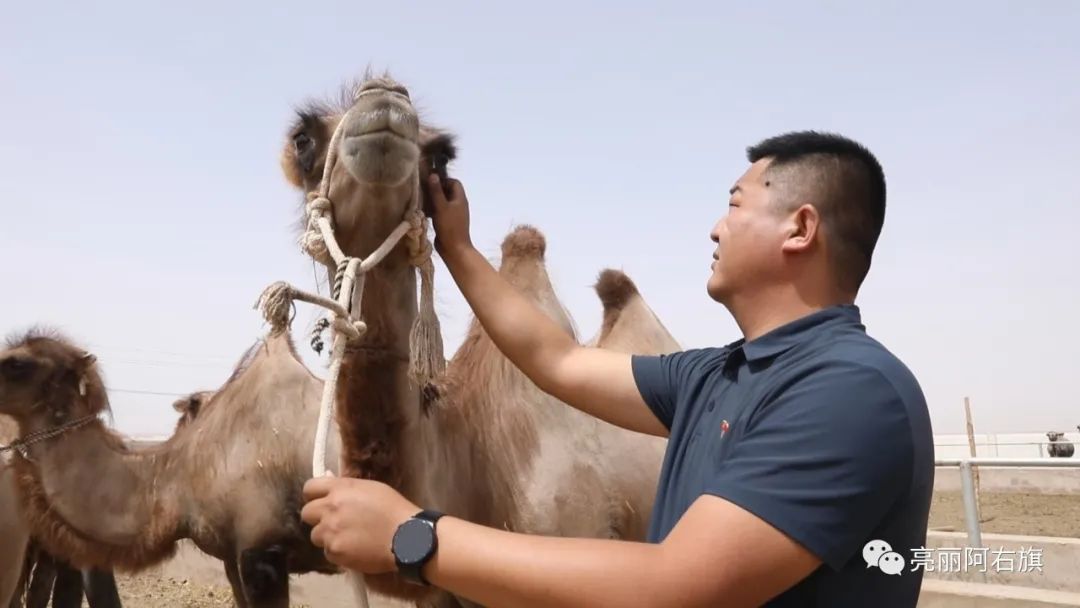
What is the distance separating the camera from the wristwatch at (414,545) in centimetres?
132

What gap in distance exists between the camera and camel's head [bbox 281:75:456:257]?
89.4 inches

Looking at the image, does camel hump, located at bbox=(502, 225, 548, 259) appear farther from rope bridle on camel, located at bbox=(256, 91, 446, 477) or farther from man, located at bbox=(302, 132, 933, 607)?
man, located at bbox=(302, 132, 933, 607)

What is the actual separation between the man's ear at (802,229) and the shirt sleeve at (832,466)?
1.04 feet

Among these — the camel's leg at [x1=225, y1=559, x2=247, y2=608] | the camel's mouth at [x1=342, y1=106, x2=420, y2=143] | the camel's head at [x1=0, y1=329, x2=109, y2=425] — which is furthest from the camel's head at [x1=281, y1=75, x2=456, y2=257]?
the camel's head at [x1=0, y1=329, x2=109, y2=425]

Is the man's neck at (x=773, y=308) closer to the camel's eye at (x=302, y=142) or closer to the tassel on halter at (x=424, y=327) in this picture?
the tassel on halter at (x=424, y=327)

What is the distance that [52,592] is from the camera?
307 inches

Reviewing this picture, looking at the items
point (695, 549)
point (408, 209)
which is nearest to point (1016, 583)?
point (408, 209)

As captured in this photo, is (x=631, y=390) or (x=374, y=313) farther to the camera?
(x=374, y=313)

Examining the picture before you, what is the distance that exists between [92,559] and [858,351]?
215 inches

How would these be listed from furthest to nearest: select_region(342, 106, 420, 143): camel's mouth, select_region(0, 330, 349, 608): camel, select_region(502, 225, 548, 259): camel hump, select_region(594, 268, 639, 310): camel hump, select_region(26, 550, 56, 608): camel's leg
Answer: select_region(26, 550, 56, 608): camel's leg
select_region(0, 330, 349, 608): camel
select_region(594, 268, 639, 310): camel hump
select_region(502, 225, 548, 259): camel hump
select_region(342, 106, 420, 143): camel's mouth

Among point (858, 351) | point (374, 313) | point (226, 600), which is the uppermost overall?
point (374, 313)

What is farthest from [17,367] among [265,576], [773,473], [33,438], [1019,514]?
[1019,514]

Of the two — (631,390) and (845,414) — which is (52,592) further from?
(845,414)

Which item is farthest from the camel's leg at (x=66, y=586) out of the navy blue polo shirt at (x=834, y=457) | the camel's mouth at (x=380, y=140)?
the navy blue polo shirt at (x=834, y=457)
